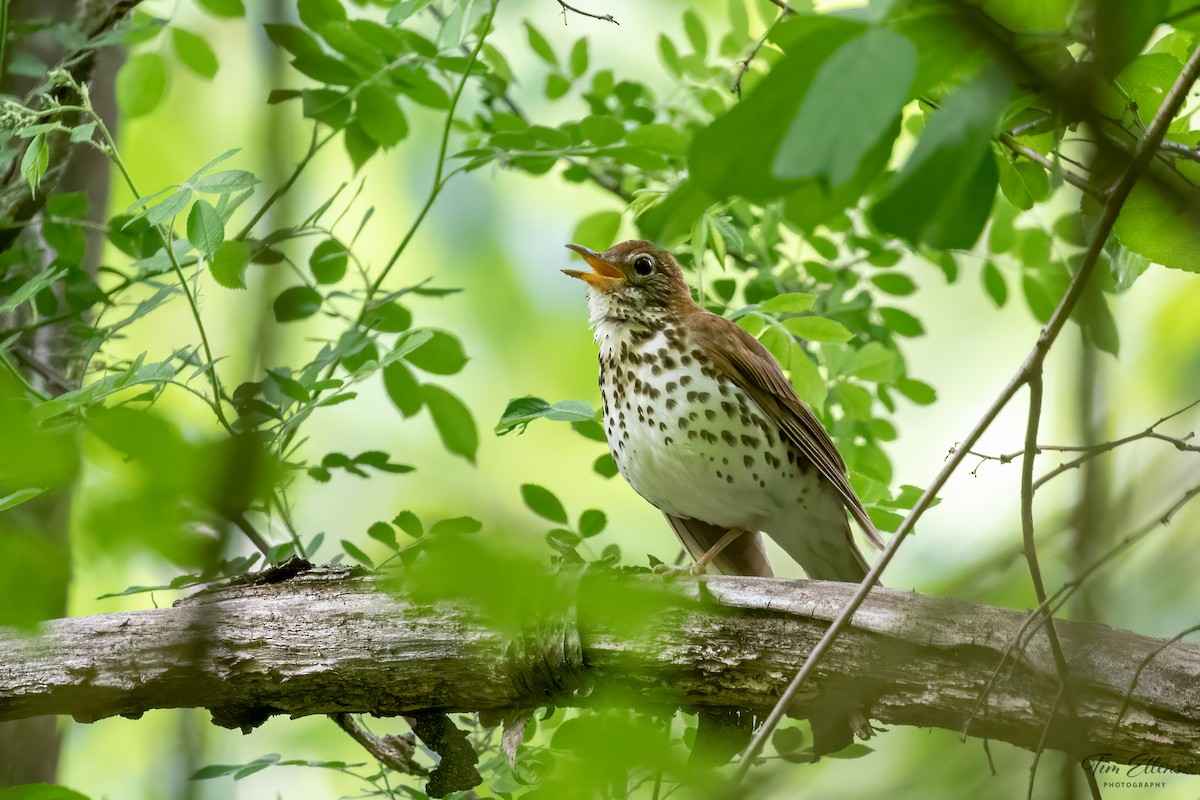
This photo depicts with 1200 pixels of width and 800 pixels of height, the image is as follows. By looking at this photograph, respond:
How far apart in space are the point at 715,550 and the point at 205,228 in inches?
73.6

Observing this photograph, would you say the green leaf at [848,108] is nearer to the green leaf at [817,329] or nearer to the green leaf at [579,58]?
the green leaf at [817,329]

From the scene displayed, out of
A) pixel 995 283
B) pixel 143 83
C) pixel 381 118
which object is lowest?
pixel 995 283

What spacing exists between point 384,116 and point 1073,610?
2466 mm

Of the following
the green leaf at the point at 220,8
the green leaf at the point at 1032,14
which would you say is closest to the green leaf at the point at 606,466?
the green leaf at the point at 220,8

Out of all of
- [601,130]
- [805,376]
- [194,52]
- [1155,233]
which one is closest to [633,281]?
[601,130]

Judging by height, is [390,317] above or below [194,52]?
below

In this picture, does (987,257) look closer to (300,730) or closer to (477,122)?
(477,122)

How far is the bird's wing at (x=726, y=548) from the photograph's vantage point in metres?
3.57

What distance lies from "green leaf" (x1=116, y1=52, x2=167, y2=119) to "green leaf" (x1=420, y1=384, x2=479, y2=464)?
4.25ft

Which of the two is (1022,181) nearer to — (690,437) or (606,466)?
(690,437)

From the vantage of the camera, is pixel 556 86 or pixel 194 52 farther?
pixel 556 86

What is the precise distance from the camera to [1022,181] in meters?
1.81

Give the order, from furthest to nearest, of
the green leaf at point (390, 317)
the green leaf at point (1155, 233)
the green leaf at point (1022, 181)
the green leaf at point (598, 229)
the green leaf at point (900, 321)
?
the green leaf at point (598, 229) < the green leaf at point (900, 321) < the green leaf at point (390, 317) < the green leaf at point (1022, 181) < the green leaf at point (1155, 233)

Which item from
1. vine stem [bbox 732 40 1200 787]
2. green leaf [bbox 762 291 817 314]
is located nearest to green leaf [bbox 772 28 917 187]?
vine stem [bbox 732 40 1200 787]
